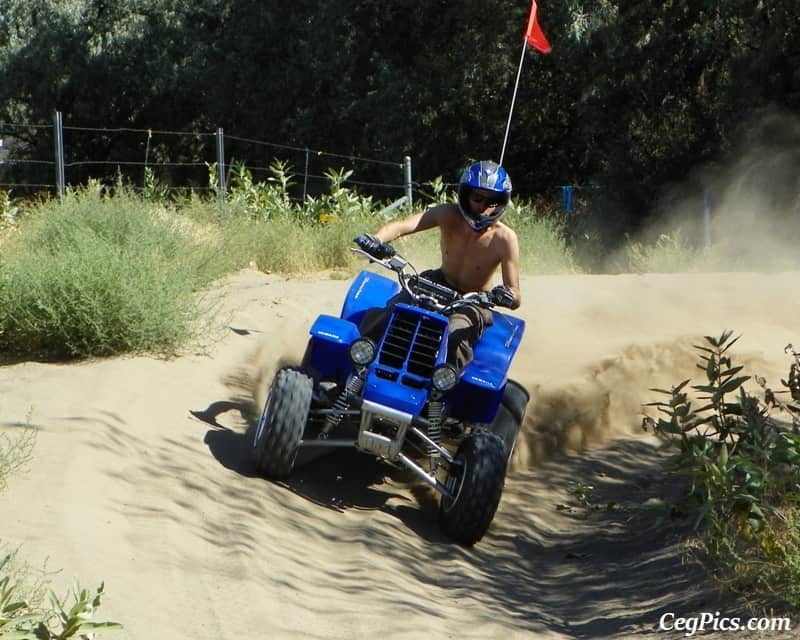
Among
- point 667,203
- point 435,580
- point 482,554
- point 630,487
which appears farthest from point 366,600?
point 667,203

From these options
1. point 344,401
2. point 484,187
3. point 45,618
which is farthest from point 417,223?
point 45,618

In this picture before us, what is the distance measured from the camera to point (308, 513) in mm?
6715

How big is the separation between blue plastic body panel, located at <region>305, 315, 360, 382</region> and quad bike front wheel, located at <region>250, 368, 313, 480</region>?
362mm

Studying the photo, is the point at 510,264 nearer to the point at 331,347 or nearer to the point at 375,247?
the point at 375,247

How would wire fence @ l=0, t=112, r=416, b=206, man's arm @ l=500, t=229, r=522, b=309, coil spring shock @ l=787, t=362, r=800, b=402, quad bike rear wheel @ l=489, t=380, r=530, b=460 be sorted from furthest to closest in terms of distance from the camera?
wire fence @ l=0, t=112, r=416, b=206, man's arm @ l=500, t=229, r=522, b=309, quad bike rear wheel @ l=489, t=380, r=530, b=460, coil spring shock @ l=787, t=362, r=800, b=402

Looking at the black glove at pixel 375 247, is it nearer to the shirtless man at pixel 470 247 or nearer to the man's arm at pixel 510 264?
the shirtless man at pixel 470 247

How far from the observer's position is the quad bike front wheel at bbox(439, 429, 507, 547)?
6590 mm

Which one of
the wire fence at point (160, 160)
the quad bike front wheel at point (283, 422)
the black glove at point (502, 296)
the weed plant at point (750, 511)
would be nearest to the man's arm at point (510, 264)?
the black glove at point (502, 296)

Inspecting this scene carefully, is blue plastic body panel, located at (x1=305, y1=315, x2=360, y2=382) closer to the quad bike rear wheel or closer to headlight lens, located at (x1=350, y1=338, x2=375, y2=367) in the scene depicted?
headlight lens, located at (x1=350, y1=338, x2=375, y2=367)

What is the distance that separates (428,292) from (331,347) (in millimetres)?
643

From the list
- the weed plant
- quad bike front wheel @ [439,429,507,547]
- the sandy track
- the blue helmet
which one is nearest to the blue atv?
quad bike front wheel @ [439,429,507,547]

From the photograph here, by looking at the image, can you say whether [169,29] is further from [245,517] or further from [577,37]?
[245,517]

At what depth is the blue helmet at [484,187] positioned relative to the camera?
7.35 metres

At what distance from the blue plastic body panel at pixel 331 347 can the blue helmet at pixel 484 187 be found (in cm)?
98
